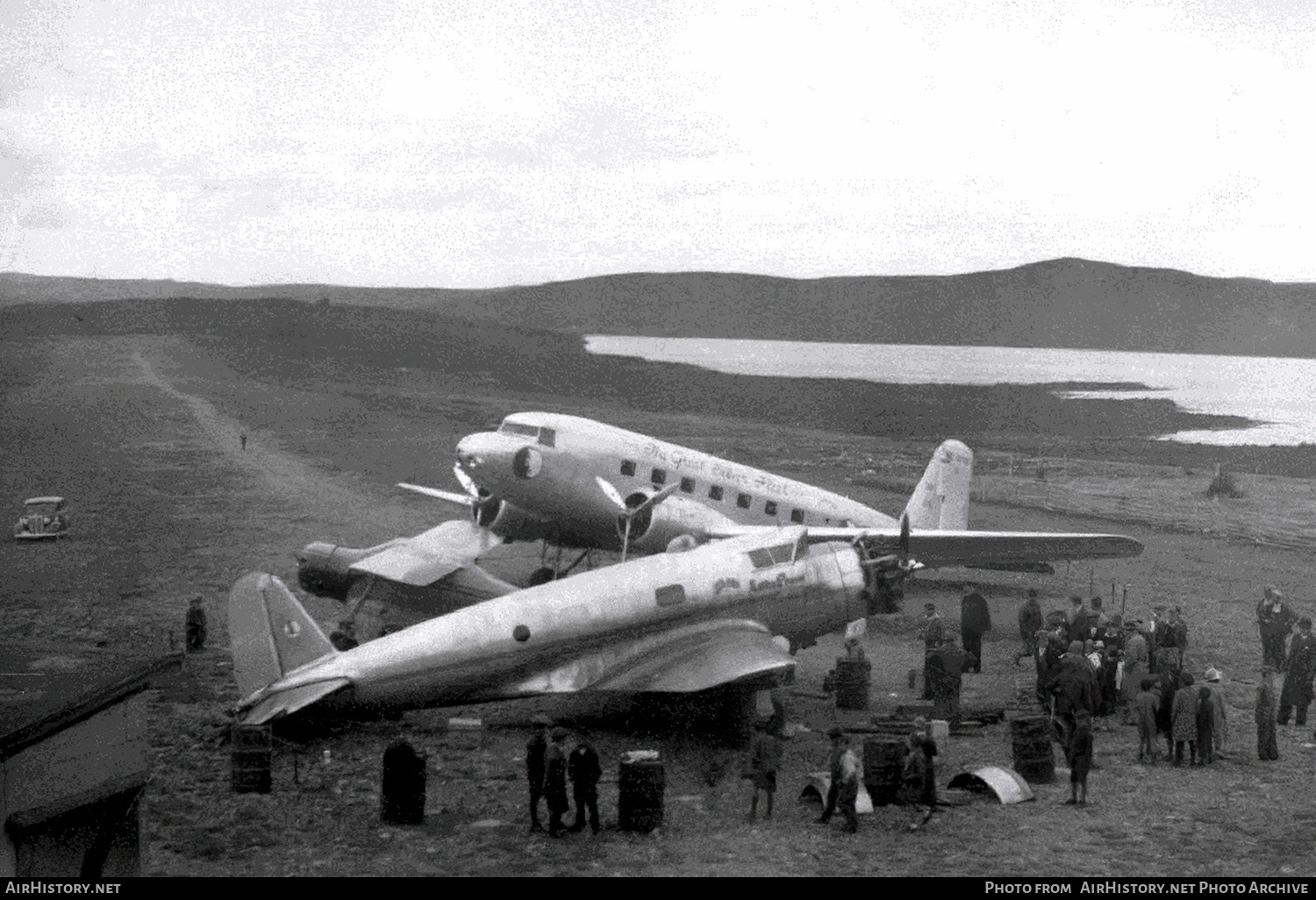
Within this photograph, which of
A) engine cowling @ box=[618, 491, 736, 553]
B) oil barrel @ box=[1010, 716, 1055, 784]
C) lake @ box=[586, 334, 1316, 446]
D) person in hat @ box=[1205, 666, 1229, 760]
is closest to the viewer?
oil barrel @ box=[1010, 716, 1055, 784]

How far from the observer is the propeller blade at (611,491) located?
2627 centimetres

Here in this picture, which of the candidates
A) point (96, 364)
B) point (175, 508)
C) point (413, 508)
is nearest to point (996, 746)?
point (413, 508)

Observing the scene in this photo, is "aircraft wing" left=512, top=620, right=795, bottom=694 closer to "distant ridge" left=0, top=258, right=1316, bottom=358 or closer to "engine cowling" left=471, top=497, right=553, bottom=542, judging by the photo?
"engine cowling" left=471, top=497, right=553, bottom=542

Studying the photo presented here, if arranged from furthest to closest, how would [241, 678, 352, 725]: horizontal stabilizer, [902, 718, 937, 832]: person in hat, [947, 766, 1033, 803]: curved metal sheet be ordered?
[241, 678, 352, 725]: horizontal stabilizer, [947, 766, 1033, 803]: curved metal sheet, [902, 718, 937, 832]: person in hat

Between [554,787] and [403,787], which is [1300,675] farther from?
[403,787]

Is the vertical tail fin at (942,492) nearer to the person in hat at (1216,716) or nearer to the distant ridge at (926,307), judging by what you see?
the person in hat at (1216,716)

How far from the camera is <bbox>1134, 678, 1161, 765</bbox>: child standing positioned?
1780cm

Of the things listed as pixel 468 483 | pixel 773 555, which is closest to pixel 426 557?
pixel 468 483

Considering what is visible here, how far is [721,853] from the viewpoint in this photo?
46.5ft

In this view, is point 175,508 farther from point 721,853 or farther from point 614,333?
point 614,333

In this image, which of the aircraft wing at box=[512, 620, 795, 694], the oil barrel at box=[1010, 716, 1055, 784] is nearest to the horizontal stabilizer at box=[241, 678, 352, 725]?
the aircraft wing at box=[512, 620, 795, 694]

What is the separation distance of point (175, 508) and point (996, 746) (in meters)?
27.1

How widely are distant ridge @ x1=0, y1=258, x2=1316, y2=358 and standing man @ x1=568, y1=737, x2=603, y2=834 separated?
356ft

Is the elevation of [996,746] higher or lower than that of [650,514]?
lower
